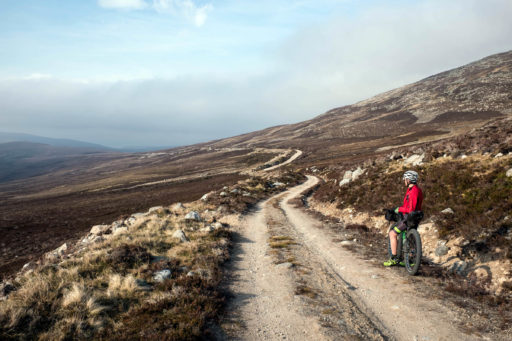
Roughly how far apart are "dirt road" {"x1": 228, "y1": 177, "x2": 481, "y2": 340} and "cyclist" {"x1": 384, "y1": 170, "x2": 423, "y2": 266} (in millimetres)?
974

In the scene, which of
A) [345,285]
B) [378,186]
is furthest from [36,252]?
[378,186]

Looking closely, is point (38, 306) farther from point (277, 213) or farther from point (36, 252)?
point (36, 252)

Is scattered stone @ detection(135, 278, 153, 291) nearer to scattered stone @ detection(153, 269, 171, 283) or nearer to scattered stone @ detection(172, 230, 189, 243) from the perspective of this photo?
scattered stone @ detection(153, 269, 171, 283)

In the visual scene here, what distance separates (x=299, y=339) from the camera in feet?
18.3

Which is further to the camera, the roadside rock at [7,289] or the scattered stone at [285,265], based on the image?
the scattered stone at [285,265]

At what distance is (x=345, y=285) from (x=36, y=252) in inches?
1354

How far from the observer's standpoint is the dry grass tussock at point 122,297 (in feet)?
18.6

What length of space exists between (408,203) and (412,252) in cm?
176

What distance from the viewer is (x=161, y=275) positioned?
28.5 ft

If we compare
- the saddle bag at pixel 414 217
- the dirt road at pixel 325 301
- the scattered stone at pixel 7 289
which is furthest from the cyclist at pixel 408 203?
the scattered stone at pixel 7 289

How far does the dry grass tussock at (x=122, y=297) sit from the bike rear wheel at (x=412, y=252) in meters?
6.40

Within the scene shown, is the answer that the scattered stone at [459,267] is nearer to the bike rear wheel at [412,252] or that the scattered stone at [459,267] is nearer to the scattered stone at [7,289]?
the bike rear wheel at [412,252]

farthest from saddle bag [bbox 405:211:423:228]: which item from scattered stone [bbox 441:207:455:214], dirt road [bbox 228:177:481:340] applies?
scattered stone [bbox 441:207:455:214]

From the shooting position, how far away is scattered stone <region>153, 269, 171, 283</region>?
8477 mm
